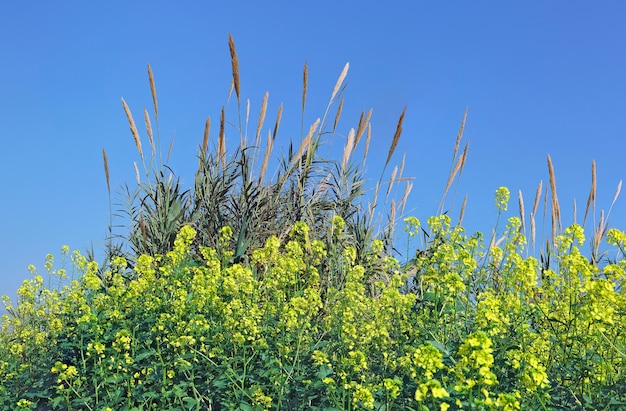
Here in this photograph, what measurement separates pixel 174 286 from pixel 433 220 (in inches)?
70.0

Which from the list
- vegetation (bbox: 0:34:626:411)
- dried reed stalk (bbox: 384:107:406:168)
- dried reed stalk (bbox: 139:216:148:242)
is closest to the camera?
vegetation (bbox: 0:34:626:411)

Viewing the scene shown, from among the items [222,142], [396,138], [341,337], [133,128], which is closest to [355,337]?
[341,337]

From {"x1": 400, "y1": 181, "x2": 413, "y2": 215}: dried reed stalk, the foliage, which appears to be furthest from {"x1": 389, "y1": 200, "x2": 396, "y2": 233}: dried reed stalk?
the foliage

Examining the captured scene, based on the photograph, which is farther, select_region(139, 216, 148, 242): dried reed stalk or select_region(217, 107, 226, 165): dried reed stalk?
select_region(217, 107, 226, 165): dried reed stalk

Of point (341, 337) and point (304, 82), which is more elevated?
point (304, 82)

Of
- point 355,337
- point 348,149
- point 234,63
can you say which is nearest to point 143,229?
point 234,63

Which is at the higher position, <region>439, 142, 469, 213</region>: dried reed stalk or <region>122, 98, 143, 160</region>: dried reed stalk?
<region>122, 98, 143, 160</region>: dried reed stalk

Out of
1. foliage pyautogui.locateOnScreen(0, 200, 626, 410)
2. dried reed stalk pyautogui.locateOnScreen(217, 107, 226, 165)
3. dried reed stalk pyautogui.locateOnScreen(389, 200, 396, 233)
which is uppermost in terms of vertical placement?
dried reed stalk pyautogui.locateOnScreen(217, 107, 226, 165)

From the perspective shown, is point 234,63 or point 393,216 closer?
point 234,63

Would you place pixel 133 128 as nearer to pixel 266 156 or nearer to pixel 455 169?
pixel 266 156

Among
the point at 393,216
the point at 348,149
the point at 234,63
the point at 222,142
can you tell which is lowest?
the point at 393,216

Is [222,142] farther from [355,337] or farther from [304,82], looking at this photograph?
[355,337]

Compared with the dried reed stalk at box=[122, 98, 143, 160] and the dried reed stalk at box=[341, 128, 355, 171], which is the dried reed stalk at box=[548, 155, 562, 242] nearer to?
the dried reed stalk at box=[341, 128, 355, 171]

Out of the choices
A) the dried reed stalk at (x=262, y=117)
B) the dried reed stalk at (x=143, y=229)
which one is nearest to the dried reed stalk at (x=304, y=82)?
the dried reed stalk at (x=262, y=117)
